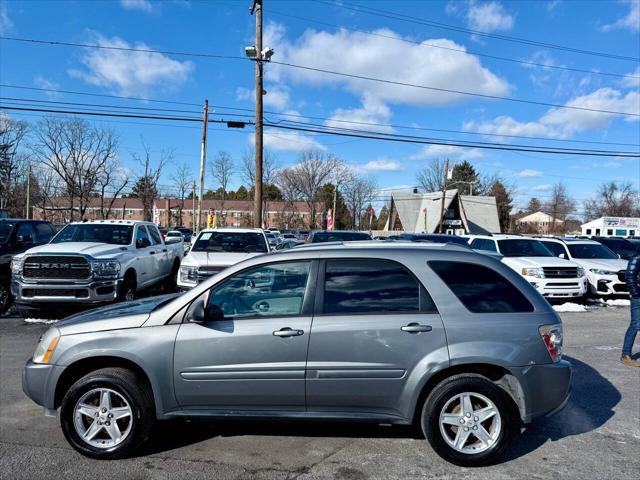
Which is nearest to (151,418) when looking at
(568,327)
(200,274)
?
(200,274)

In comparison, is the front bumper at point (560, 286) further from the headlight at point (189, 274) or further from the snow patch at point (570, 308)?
the headlight at point (189, 274)

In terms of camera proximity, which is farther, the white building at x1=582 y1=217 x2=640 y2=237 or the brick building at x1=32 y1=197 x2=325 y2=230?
the brick building at x1=32 y1=197 x2=325 y2=230

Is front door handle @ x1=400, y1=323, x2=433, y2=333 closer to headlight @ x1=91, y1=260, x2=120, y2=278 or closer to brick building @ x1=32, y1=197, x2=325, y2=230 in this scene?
headlight @ x1=91, y1=260, x2=120, y2=278

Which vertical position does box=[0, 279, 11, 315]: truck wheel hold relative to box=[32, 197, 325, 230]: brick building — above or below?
below

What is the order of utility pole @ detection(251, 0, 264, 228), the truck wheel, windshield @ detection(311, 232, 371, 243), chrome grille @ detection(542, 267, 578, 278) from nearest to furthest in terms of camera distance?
the truck wheel
chrome grille @ detection(542, 267, 578, 278)
windshield @ detection(311, 232, 371, 243)
utility pole @ detection(251, 0, 264, 228)

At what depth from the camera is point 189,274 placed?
29.8 ft

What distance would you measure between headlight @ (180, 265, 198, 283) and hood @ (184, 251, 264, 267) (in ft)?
0.34

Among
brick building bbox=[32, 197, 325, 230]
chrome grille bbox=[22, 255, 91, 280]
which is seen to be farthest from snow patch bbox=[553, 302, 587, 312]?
brick building bbox=[32, 197, 325, 230]

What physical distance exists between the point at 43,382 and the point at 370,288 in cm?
276

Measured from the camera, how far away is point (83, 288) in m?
8.61

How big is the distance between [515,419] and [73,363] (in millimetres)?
3540

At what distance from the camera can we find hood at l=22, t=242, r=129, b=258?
8.71 meters

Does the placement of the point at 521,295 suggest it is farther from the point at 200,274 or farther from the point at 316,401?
the point at 200,274

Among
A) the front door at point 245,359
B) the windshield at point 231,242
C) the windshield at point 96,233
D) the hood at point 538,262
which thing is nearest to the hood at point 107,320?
the front door at point 245,359
